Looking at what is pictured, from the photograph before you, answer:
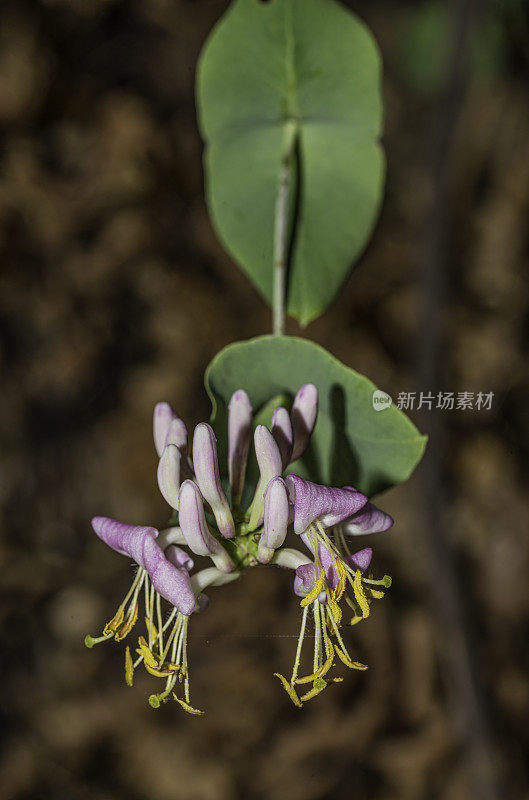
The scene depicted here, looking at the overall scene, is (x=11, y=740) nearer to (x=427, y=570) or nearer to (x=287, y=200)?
(x=427, y=570)

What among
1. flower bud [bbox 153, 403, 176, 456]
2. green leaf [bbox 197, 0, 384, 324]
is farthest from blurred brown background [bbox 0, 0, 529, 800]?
flower bud [bbox 153, 403, 176, 456]

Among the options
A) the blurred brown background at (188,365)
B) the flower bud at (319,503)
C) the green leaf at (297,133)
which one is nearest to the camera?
the flower bud at (319,503)

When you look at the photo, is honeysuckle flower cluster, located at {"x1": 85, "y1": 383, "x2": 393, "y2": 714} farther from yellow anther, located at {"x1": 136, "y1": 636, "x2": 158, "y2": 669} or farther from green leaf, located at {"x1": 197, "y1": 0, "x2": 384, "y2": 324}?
green leaf, located at {"x1": 197, "y1": 0, "x2": 384, "y2": 324}

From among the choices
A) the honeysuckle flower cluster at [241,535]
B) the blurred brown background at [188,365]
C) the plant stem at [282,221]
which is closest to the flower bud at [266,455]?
the honeysuckle flower cluster at [241,535]

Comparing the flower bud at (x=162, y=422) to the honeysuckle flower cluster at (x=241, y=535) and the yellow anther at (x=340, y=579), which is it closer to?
the honeysuckle flower cluster at (x=241, y=535)

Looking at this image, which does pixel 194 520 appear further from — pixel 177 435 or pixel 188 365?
pixel 188 365

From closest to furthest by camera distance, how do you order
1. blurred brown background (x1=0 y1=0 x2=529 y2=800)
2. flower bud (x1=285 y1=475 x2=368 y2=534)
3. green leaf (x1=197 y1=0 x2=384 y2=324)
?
1. flower bud (x1=285 y1=475 x2=368 y2=534)
2. green leaf (x1=197 y1=0 x2=384 y2=324)
3. blurred brown background (x1=0 y1=0 x2=529 y2=800)

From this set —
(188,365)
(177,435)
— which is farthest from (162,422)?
(188,365)

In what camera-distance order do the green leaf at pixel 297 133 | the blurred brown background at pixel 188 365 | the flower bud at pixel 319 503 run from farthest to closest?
the blurred brown background at pixel 188 365 → the green leaf at pixel 297 133 → the flower bud at pixel 319 503

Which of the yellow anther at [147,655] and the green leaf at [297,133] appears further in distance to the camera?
the green leaf at [297,133]
